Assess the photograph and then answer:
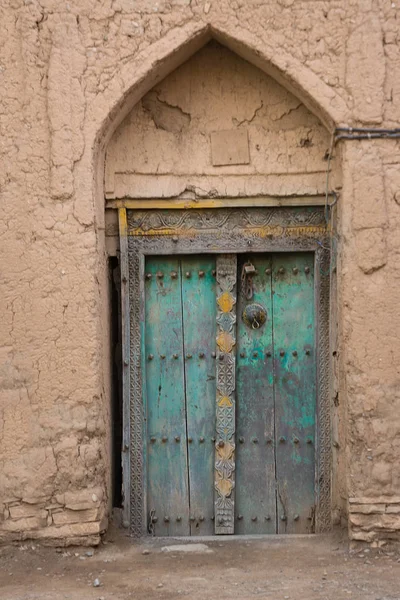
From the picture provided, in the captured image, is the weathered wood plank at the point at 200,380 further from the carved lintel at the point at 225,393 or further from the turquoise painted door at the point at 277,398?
the turquoise painted door at the point at 277,398

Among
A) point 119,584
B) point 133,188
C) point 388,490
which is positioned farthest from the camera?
point 133,188

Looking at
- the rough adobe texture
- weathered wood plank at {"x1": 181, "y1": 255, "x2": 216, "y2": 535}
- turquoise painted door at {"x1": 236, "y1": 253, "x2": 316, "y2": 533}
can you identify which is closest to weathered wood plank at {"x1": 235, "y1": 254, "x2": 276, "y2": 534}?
turquoise painted door at {"x1": 236, "y1": 253, "x2": 316, "y2": 533}

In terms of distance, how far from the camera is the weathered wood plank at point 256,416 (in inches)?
218

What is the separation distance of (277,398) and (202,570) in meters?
1.18

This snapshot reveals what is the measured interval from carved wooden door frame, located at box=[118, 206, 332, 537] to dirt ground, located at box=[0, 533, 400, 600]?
0.32 meters

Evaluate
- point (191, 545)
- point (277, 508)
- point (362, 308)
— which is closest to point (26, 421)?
point (191, 545)

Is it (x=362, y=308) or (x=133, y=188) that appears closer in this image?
(x=362, y=308)

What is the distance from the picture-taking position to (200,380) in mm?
5559

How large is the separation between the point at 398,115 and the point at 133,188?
154cm

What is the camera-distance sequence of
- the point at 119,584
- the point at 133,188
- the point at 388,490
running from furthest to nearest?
the point at 133,188 → the point at 388,490 → the point at 119,584

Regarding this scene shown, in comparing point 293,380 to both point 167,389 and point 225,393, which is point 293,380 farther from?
point 167,389

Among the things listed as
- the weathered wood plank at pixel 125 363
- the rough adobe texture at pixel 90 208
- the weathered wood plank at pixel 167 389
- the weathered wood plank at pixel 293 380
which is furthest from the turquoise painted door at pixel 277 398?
the weathered wood plank at pixel 125 363

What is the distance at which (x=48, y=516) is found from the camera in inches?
201

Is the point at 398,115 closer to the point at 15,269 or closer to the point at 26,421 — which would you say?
the point at 15,269
